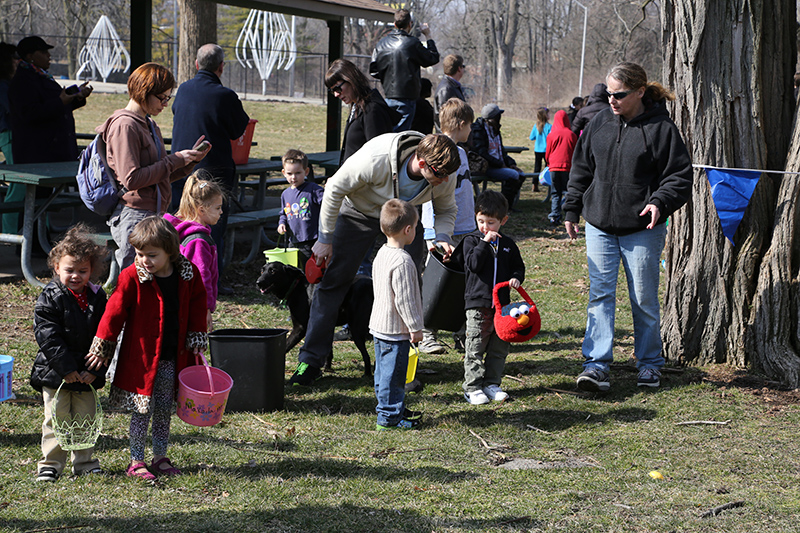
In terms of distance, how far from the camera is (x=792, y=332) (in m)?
5.69

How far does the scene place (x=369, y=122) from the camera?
19.8 ft

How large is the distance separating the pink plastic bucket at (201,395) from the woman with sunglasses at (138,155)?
52.9 inches

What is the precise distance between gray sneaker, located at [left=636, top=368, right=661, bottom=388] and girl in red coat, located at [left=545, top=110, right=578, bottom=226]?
7.42 meters

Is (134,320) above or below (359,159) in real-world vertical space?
below

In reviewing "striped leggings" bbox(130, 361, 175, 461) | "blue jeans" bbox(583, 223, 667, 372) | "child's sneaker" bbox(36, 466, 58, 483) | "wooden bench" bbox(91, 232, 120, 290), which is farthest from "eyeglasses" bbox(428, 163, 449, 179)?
"wooden bench" bbox(91, 232, 120, 290)

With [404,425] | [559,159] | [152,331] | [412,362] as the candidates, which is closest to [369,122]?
[412,362]

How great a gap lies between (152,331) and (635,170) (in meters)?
3.17

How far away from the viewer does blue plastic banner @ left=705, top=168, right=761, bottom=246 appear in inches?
223

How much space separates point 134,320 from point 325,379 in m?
2.24

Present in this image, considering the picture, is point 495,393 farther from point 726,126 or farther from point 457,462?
point 726,126

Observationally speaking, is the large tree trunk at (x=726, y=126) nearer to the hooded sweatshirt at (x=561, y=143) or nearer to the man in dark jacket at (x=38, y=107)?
the man in dark jacket at (x=38, y=107)

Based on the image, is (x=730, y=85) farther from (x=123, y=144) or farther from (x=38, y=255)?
(x=38, y=255)

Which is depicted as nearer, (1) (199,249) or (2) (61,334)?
(2) (61,334)

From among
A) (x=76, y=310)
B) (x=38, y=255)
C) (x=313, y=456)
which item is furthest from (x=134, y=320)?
(x=38, y=255)
